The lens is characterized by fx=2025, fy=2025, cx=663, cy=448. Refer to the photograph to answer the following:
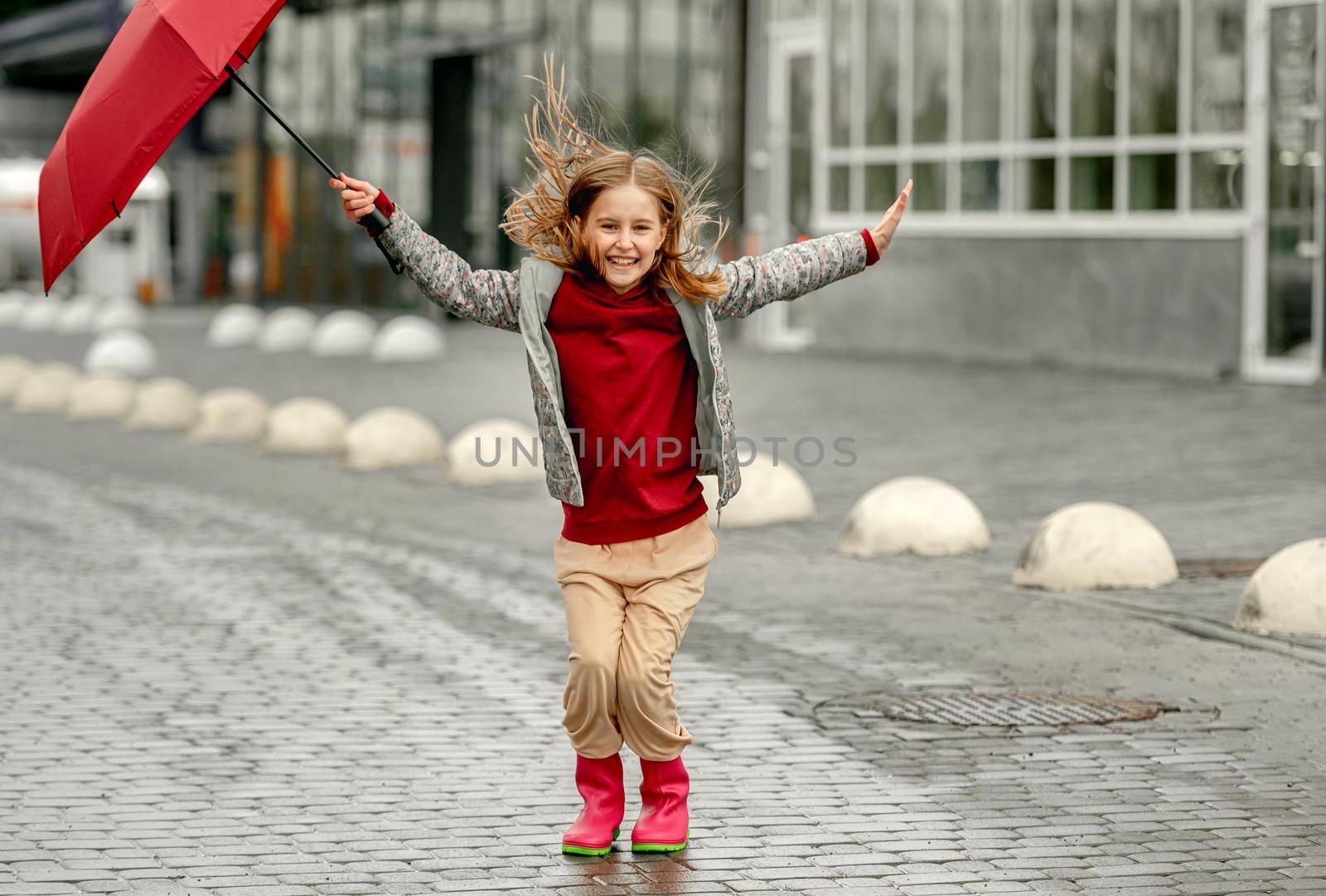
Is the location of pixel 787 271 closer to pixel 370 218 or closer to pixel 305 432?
pixel 370 218

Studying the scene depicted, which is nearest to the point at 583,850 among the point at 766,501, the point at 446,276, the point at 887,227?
the point at 446,276

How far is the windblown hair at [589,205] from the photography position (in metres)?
4.62

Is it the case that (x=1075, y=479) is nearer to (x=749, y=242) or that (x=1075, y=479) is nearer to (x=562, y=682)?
(x=562, y=682)

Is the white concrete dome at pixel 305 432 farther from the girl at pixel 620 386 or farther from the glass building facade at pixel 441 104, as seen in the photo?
the girl at pixel 620 386

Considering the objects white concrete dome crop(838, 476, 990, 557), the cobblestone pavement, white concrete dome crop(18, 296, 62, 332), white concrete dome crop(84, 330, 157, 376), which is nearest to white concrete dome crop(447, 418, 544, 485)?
the cobblestone pavement

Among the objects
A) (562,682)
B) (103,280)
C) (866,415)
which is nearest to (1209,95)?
(866,415)

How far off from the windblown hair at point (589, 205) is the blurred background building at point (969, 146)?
640 cm

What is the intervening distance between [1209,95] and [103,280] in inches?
1171

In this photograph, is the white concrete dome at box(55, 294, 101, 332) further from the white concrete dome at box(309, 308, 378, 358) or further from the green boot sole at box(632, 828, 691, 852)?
the green boot sole at box(632, 828, 691, 852)

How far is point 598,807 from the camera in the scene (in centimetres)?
477

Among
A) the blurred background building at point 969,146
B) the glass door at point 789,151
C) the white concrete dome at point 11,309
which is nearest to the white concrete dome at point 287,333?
the blurred background building at point 969,146

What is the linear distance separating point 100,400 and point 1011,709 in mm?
13210

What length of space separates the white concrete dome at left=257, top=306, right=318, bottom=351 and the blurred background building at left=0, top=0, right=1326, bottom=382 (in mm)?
4631

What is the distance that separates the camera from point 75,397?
59.3ft
